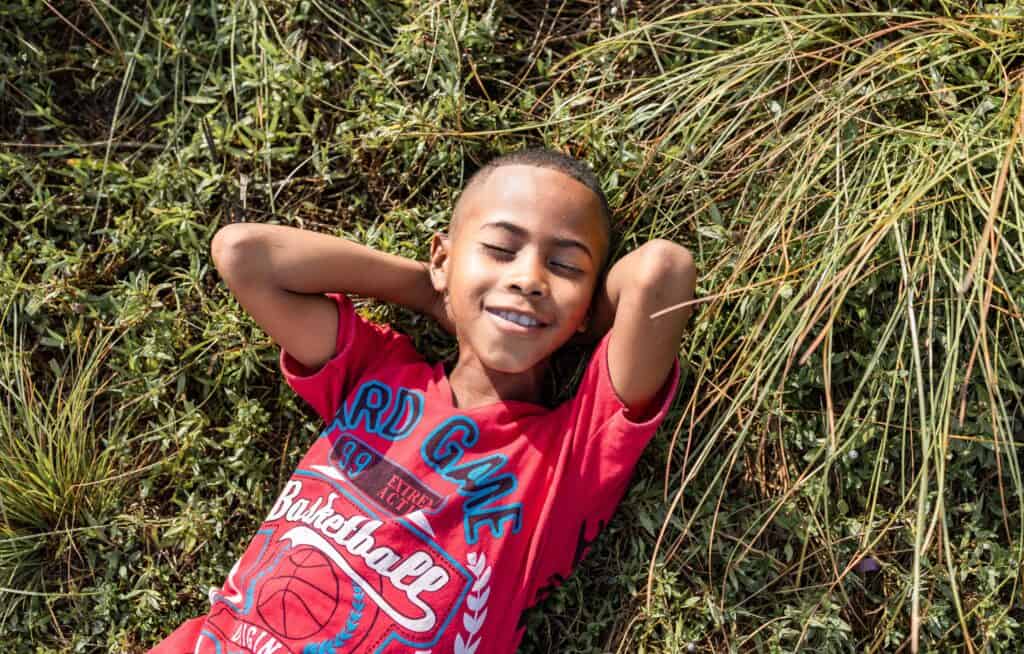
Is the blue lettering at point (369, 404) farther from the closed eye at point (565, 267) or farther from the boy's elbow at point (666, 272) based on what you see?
the boy's elbow at point (666, 272)

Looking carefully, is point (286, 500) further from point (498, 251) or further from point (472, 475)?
point (498, 251)

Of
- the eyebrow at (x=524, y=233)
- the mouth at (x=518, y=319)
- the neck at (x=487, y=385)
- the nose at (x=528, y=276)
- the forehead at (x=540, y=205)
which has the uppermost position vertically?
the forehead at (x=540, y=205)

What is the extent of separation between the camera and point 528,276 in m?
2.52

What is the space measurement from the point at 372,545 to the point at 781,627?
117cm

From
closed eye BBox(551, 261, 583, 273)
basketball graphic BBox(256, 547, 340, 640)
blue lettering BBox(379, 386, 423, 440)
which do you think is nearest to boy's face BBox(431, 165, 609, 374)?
closed eye BBox(551, 261, 583, 273)

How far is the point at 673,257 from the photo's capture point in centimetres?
250

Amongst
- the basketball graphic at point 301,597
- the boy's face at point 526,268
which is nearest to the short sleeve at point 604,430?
the boy's face at point 526,268

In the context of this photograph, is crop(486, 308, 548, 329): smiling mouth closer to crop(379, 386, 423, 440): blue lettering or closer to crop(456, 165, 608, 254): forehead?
crop(456, 165, 608, 254): forehead

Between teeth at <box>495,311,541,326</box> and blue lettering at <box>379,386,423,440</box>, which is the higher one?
teeth at <box>495,311,541,326</box>

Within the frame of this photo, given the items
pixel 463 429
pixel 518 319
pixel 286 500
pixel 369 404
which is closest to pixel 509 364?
pixel 518 319

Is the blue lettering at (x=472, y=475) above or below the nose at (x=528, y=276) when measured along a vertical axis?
below

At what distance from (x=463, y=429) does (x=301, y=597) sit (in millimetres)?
606

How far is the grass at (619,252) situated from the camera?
8.79 ft

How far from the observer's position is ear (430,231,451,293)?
283 centimetres
